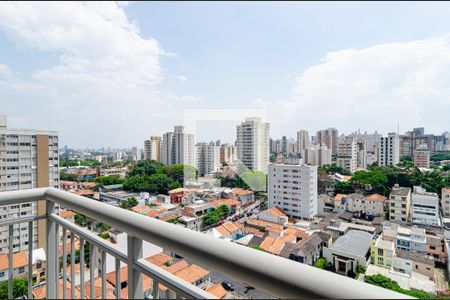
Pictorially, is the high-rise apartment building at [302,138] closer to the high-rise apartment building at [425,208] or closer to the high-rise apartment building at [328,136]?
the high-rise apartment building at [328,136]

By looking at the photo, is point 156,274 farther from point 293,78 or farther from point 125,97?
point 125,97

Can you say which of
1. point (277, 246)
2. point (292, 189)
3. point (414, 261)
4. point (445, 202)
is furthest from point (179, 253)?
point (292, 189)

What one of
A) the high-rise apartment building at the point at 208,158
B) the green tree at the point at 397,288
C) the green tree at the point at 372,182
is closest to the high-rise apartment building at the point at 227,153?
the high-rise apartment building at the point at 208,158

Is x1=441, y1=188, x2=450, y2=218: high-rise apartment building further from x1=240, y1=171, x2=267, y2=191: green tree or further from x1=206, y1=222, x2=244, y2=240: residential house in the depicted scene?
x1=240, y1=171, x2=267, y2=191: green tree

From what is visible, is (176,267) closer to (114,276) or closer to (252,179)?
(114,276)

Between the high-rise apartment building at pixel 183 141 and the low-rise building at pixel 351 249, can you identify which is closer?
the low-rise building at pixel 351 249

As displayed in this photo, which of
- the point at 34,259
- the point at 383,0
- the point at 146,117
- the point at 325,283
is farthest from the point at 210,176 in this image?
the point at 325,283
